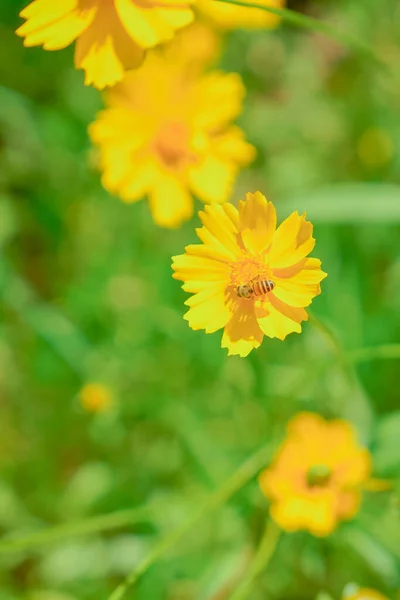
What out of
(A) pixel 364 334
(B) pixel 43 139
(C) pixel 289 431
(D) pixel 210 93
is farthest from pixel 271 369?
(B) pixel 43 139

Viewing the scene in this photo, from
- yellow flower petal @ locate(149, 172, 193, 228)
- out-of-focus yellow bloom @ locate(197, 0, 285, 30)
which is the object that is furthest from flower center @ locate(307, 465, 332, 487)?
out-of-focus yellow bloom @ locate(197, 0, 285, 30)

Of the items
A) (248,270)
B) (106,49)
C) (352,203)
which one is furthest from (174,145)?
(248,270)

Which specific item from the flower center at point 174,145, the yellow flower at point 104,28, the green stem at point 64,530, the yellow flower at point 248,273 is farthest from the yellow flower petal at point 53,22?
the green stem at point 64,530

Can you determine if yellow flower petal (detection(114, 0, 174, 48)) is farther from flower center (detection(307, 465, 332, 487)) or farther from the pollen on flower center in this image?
flower center (detection(307, 465, 332, 487))

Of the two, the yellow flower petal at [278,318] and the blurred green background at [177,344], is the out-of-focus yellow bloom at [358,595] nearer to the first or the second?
the blurred green background at [177,344]

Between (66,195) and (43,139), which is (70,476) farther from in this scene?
(43,139)

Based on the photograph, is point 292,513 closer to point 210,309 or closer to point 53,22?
point 210,309

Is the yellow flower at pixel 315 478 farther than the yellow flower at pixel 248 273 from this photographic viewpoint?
Yes
